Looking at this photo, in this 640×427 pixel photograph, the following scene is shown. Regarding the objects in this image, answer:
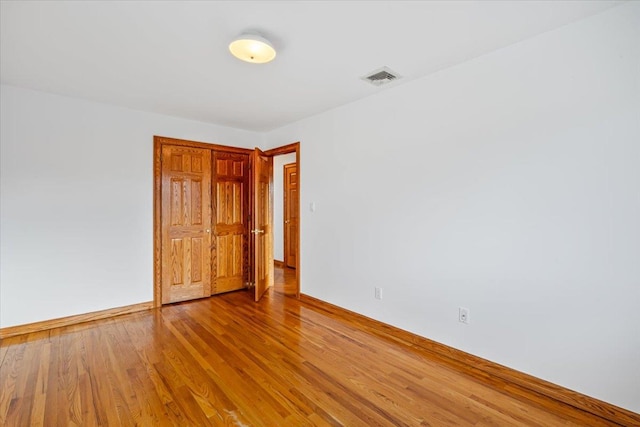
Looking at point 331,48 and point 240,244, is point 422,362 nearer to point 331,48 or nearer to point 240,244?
point 331,48

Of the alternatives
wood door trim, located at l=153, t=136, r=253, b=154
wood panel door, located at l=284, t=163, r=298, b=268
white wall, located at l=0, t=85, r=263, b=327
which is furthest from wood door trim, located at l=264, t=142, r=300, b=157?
wood panel door, located at l=284, t=163, r=298, b=268

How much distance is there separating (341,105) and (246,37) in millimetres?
1753

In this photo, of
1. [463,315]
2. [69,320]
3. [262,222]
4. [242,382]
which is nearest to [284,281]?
[262,222]

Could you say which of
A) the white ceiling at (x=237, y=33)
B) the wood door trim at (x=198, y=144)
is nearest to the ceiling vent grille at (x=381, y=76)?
the white ceiling at (x=237, y=33)

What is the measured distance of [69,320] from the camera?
326 cm

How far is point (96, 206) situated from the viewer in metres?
3.44

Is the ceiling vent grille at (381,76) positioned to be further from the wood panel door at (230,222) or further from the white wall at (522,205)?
the wood panel door at (230,222)

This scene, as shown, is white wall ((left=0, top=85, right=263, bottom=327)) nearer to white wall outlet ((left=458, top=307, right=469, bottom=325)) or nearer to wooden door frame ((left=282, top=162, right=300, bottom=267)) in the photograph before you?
wooden door frame ((left=282, top=162, right=300, bottom=267))

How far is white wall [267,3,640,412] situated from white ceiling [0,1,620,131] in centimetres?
28

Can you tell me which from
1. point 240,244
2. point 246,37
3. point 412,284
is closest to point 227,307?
point 240,244

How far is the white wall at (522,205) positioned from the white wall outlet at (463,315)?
5 centimetres

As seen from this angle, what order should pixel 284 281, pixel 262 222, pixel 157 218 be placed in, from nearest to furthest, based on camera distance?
pixel 157 218, pixel 262 222, pixel 284 281

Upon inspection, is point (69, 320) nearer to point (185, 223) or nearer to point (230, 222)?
point (185, 223)

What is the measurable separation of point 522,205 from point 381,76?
1.63 meters
